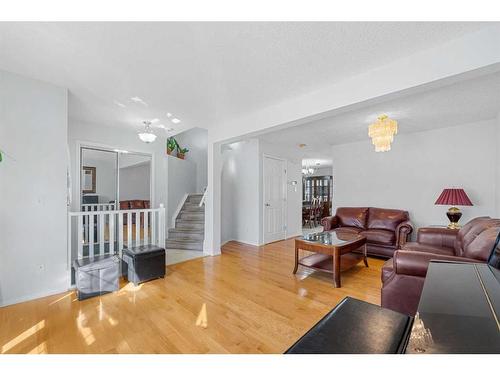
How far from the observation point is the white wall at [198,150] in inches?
281

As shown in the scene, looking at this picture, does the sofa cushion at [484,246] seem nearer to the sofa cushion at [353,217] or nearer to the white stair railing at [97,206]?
the sofa cushion at [353,217]

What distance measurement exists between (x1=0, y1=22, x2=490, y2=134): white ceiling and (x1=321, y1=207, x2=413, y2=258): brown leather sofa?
300cm

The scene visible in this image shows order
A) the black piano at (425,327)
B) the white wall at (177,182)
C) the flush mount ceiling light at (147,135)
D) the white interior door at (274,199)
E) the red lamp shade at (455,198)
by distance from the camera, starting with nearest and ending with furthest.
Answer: the black piano at (425,327), the red lamp shade at (455,198), the flush mount ceiling light at (147,135), the white interior door at (274,199), the white wall at (177,182)

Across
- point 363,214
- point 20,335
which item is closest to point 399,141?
point 363,214

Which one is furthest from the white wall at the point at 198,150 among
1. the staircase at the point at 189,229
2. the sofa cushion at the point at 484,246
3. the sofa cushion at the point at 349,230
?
the sofa cushion at the point at 484,246

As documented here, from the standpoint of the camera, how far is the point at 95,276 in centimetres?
263

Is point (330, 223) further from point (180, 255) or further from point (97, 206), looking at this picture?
point (97, 206)

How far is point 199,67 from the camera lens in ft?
7.71

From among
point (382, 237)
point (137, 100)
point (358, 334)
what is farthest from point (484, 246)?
point (137, 100)

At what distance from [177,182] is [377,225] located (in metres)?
4.74

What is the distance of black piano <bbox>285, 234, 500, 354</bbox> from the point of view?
697 millimetres

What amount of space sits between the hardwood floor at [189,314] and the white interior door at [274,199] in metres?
2.12
